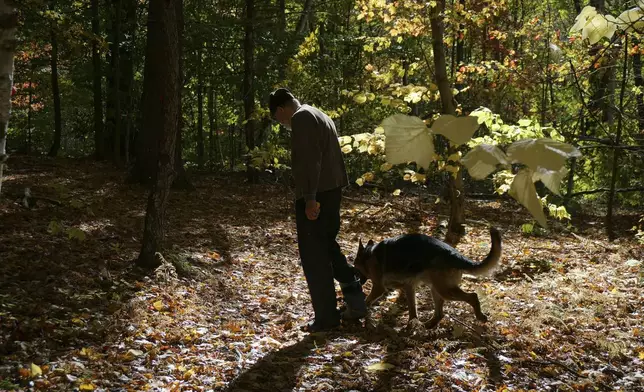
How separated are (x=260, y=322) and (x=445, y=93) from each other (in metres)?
3.86

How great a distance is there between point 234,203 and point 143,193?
2.22 metres

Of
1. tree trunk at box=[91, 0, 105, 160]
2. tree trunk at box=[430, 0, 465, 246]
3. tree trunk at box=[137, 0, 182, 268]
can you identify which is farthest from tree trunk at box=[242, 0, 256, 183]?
tree trunk at box=[137, 0, 182, 268]

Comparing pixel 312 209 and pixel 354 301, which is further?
pixel 354 301

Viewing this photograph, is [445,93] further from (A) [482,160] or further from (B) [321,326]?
(A) [482,160]

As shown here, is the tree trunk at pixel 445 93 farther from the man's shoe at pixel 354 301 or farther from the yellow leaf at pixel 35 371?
the yellow leaf at pixel 35 371

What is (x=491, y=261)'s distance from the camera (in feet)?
15.6

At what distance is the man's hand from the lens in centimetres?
478

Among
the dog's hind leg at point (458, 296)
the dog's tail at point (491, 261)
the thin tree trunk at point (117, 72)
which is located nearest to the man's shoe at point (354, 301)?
the dog's hind leg at point (458, 296)

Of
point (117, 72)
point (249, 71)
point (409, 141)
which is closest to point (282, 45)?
point (249, 71)

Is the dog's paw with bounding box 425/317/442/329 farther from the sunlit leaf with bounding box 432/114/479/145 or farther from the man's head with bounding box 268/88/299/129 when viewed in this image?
the sunlit leaf with bounding box 432/114/479/145

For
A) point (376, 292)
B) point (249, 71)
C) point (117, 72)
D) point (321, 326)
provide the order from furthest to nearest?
1. point (117, 72)
2. point (249, 71)
3. point (376, 292)
4. point (321, 326)

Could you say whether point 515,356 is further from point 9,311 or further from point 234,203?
point 234,203

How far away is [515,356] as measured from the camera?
4.54 meters

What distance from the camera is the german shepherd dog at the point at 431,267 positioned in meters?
4.91
